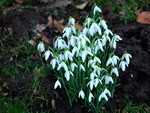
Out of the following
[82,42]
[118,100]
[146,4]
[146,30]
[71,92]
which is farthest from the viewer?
[146,4]

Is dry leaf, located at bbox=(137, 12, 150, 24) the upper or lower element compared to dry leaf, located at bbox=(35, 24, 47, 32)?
upper

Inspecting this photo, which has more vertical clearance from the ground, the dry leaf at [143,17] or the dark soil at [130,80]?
the dry leaf at [143,17]

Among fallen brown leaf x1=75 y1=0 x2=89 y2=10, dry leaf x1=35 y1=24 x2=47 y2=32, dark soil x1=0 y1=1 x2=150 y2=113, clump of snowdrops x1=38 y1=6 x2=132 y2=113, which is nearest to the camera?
clump of snowdrops x1=38 y1=6 x2=132 y2=113

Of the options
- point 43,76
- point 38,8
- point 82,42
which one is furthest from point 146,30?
point 38,8

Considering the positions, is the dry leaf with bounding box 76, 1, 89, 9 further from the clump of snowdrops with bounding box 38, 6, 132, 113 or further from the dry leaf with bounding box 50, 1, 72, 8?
the clump of snowdrops with bounding box 38, 6, 132, 113

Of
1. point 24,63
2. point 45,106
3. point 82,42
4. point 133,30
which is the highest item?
point 82,42

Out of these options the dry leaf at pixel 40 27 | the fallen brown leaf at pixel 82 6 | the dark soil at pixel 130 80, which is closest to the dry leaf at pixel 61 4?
the fallen brown leaf at pixel 82 6

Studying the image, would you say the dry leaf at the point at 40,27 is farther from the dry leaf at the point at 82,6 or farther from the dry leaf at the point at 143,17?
the dry leaf at the point at 143,17

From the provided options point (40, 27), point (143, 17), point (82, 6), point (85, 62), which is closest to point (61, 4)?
point (82, 6)

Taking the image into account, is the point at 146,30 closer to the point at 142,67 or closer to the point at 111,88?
the point at 142,67

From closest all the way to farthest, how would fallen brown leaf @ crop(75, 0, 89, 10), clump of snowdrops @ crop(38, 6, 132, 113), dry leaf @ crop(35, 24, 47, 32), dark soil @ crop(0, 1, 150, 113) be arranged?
1. clump of snowdrops @ crop(38, 6, 132, 113)
2. dark soil @ crop(0, 1, 150, 113)
3. dry leaf @ crop(35, 24, 47, 32)
4. fallen brown leaf @ crop(75, 0, 89, 10)

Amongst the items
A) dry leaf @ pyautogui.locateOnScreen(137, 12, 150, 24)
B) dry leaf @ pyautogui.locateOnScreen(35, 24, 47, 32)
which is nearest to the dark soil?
dry leaf @ pyautogui.locateOnScreen(137, 12, 150, 24)
